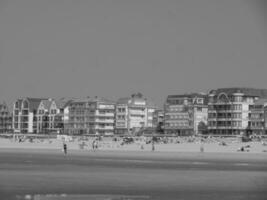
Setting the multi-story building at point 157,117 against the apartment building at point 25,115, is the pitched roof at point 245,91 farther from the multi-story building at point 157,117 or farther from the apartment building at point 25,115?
the apartment building at point 25,115

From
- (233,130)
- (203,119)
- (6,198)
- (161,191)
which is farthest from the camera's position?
(203,119)

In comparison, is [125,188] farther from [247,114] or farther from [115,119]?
[115,119]

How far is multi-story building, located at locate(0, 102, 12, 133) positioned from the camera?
552 feet

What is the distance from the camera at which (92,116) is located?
490 ft

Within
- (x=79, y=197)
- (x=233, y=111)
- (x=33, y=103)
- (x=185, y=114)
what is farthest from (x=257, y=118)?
(x=79, y=197)

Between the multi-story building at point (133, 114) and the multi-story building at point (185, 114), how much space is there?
27.3 feet

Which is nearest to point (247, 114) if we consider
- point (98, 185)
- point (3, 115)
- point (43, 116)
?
point (43, 116)

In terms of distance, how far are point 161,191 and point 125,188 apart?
144 cm

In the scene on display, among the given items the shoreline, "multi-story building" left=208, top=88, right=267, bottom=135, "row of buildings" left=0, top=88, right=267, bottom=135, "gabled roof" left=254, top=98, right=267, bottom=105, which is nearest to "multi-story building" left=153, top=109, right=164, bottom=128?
"row of buildings" left=0, top=88, right=267, bottom=135

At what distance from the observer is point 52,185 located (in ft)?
91.6

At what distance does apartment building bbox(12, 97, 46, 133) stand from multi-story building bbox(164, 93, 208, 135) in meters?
31.4

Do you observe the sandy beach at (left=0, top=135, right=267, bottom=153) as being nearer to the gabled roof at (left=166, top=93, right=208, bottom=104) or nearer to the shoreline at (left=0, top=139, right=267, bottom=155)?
the shoreline at (left=0, top=139, right=267, bottom=155)

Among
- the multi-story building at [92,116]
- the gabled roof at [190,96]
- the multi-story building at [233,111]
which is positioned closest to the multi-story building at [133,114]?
the multi-story building at [92,116]

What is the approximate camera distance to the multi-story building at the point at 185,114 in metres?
139
